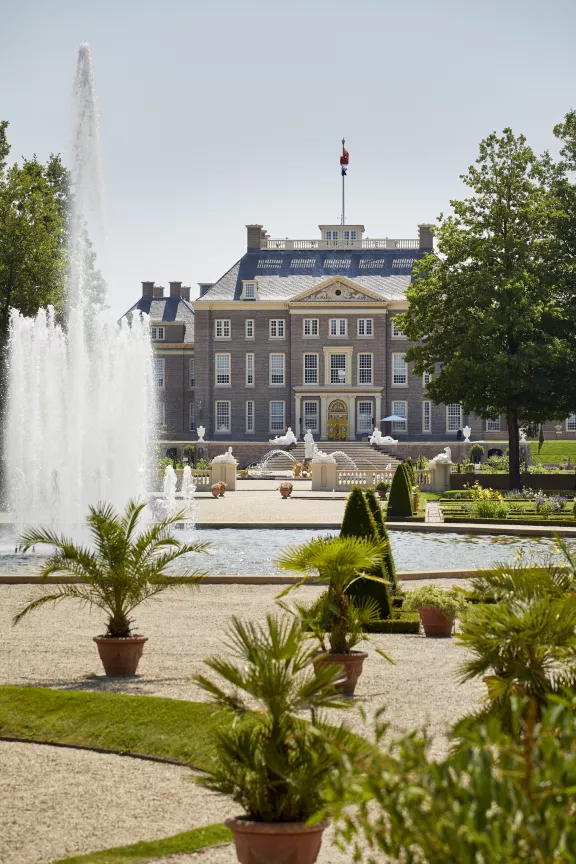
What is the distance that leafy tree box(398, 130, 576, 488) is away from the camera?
132 feet

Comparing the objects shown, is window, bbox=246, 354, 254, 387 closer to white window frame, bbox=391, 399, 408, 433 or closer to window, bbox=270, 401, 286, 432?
window, bbox=270, 401, 286, 432

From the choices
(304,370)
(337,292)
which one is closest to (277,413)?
(304,370)

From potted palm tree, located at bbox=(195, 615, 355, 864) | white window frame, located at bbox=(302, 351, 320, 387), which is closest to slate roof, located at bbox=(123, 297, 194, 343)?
white window frame, located at bbox=(302, 351, 320, 387)

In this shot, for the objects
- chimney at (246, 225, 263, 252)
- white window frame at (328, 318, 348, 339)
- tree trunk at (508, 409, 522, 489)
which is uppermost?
chimney at (246, 225, 263, 252)

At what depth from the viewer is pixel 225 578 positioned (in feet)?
56.0

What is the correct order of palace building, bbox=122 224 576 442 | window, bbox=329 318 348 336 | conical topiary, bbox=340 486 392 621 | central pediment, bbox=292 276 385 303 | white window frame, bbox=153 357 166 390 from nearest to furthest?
conical topiary, bbox=340 486 392 621, central pediment, bbox=292 276 385 303, palace building, bbox=122 224 576 442, window, bbox=329 318 348 336, white window frame, bbox=153 357 166 390

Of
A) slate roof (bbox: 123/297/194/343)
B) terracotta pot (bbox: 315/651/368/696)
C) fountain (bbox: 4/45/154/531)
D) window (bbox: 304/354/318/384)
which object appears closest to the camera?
terracotta pot (bbox: 315/651/368/696)

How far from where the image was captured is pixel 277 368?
78.4 metres

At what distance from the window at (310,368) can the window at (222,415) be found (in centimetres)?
554

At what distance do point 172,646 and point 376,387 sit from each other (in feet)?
214

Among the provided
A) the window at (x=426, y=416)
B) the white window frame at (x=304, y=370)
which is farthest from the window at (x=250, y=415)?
the window at (x=426, y=416)

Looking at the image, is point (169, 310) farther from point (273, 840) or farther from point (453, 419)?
point (273, 840)

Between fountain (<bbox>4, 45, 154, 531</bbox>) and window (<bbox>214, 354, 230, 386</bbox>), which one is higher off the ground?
window (<bbox>214, 354, 230, 386</bbox>)

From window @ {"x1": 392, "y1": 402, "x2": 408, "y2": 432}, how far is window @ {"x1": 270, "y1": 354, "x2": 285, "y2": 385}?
784 centimetres
